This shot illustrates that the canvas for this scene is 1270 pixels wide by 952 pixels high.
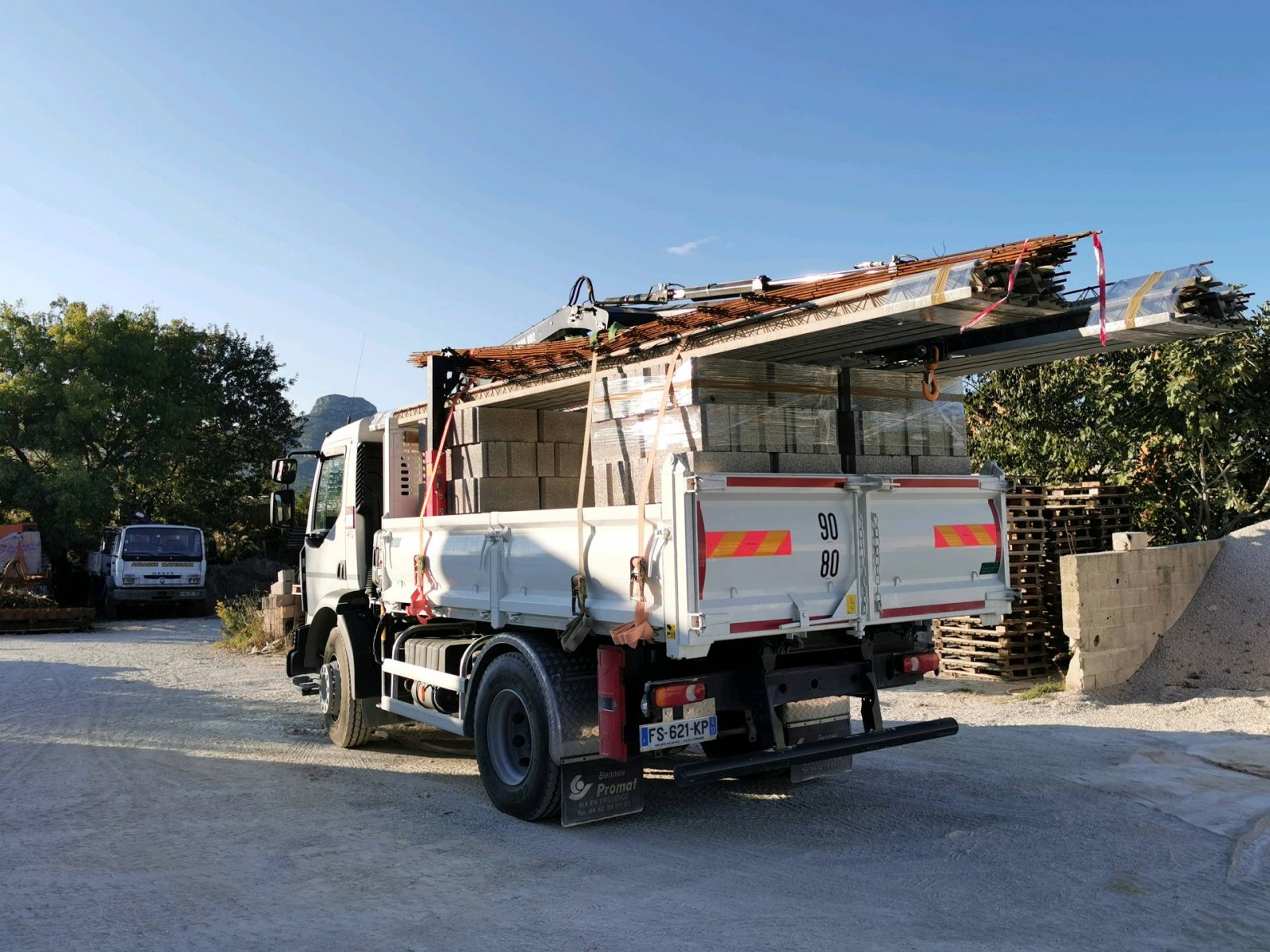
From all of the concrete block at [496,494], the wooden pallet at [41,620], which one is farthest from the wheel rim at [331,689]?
the wooden pallet at [41,620]

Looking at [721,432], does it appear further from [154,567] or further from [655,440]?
[154,567]

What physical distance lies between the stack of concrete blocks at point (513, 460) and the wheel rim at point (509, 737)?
4.86ft

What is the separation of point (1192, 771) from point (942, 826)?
2.61 m

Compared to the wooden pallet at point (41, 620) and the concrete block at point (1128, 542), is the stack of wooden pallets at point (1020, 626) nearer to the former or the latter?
the concrete block at point (1128, 542)

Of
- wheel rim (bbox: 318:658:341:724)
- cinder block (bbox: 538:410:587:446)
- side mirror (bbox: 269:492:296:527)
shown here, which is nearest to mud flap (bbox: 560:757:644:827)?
cinder block (bbox: 538:410:587:446)

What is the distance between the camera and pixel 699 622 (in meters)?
5.28

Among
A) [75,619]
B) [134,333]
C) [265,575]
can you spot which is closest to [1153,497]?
[75,619]

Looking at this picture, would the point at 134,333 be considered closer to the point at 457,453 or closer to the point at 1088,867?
the point at 457,453

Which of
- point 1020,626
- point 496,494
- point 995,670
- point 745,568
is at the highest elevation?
point 496,494

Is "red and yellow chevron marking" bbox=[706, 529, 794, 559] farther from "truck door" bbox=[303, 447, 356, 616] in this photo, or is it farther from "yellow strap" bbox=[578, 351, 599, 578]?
"truck door" bbox=[303, 447, 356, 616]

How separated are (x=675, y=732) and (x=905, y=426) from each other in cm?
248

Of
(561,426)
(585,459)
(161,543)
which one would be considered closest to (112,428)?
(161,543)

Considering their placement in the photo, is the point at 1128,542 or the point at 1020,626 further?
the point at 1020,626

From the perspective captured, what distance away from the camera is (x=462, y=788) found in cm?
731
